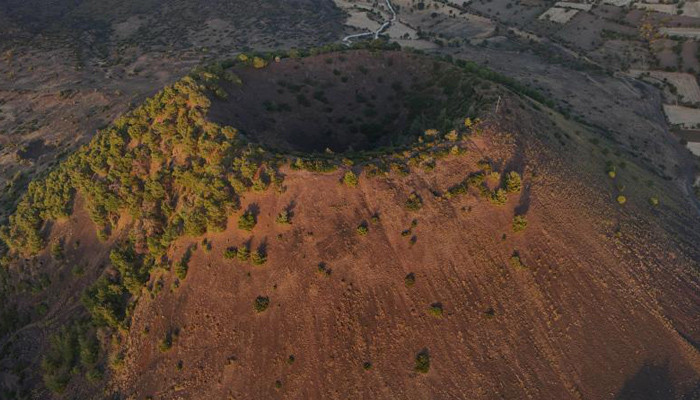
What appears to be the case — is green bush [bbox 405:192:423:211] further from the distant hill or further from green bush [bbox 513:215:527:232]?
green bush [bbox 513:215:527:232]

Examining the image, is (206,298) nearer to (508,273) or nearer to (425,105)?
(508,273)

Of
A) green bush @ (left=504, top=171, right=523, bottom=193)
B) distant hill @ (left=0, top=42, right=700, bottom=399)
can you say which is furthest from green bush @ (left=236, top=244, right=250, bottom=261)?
green bush @ (left=504, top=171, right=523, bottom=193)

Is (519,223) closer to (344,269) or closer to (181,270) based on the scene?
(344,269)

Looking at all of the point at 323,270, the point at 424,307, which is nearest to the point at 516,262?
the point at 424,307

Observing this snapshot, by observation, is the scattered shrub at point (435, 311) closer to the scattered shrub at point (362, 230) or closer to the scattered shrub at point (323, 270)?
the scattered shrub at point (362, 230)

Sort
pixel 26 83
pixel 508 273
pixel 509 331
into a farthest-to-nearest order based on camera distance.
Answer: pixel 26 83, pixel 508 273, pixel 509 331

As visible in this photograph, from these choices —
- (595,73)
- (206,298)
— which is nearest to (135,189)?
(206,298)

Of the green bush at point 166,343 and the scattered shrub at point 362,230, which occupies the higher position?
the scattered shrub at point 362,230

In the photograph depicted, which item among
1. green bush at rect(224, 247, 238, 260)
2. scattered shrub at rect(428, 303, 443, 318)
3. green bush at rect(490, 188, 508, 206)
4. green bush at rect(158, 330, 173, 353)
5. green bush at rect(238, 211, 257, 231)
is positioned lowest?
green bush at rect(158, 330, 173, 353)

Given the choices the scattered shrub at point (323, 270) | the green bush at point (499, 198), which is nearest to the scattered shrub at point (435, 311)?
the scattered shrub at point (323, 270)
